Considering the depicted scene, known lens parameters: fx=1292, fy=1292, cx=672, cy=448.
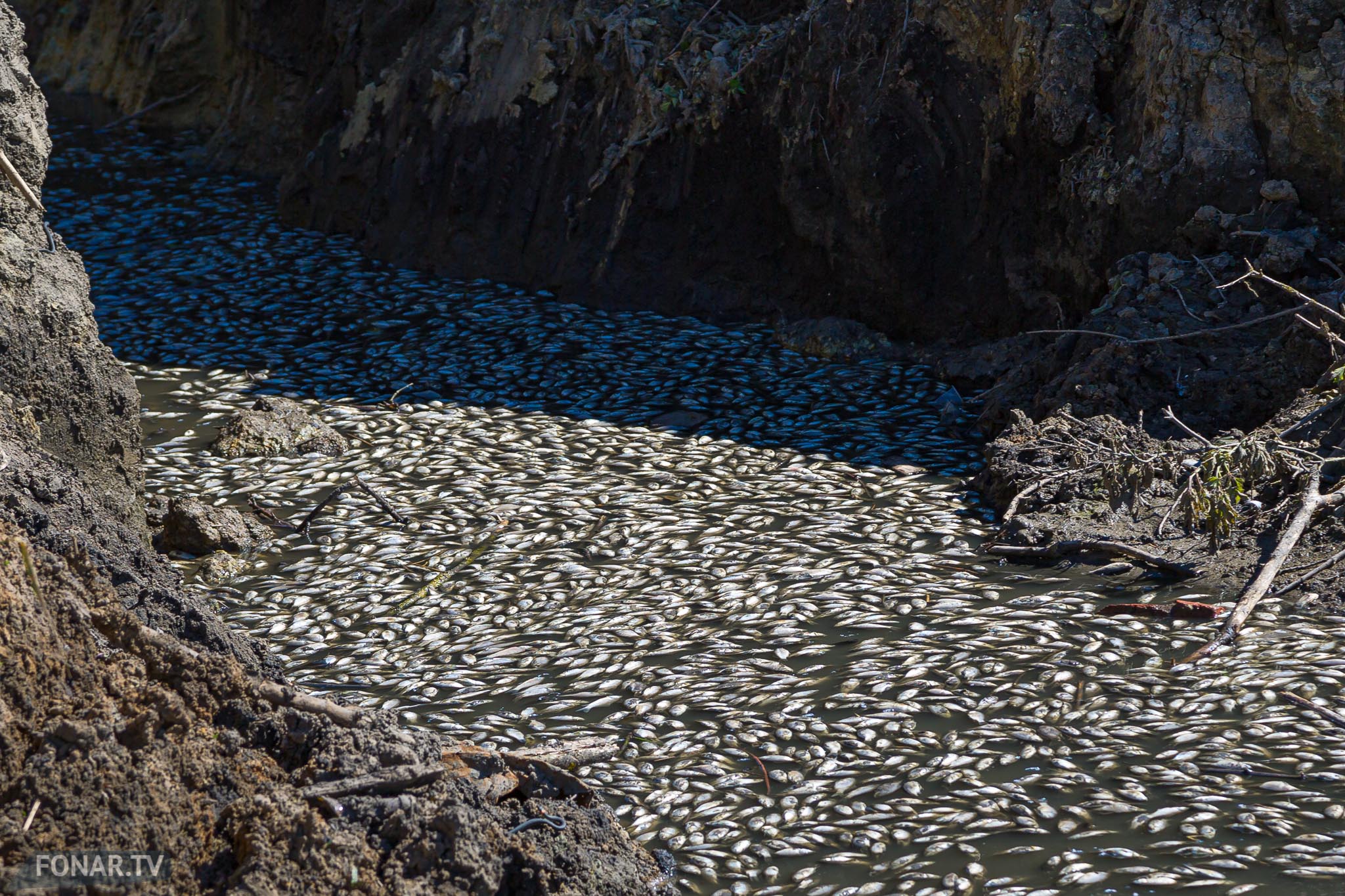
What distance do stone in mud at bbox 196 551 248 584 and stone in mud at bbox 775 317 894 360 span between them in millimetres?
5394

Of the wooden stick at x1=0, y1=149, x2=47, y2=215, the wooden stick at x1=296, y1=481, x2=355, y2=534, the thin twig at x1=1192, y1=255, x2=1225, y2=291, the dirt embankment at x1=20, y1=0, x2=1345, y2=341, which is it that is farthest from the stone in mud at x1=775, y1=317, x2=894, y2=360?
the wooden stick at x1=0, y1=149, x2=47, y2=215

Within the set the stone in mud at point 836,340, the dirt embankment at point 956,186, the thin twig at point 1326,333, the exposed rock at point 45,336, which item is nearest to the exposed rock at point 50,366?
the exposed rock at point 45,336

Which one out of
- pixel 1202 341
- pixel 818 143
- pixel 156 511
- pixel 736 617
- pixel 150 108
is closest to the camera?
pixel 736 617

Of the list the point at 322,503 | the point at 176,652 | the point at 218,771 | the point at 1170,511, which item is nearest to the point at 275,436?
the point at 322,503

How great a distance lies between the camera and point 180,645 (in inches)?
179

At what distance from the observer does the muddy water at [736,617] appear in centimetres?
Answer: 511

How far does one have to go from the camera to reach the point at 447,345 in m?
11.7

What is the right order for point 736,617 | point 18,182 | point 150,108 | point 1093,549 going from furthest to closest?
point 150,108
point 1093,549
point 736,617
point 18,182

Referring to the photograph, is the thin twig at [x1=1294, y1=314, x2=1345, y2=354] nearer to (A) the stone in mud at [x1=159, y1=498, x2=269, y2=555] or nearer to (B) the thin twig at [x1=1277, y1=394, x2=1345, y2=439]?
(B) the thin twig at [x1=1277, y1=394, x2=1345, y2=439]

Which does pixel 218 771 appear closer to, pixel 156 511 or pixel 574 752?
pixel 574 752

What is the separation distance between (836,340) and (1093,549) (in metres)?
4.27

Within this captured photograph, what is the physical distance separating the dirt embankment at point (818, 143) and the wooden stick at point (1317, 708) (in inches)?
193

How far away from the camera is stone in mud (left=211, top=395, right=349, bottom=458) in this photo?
9.62 m

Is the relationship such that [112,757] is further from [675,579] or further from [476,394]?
[476,394]
